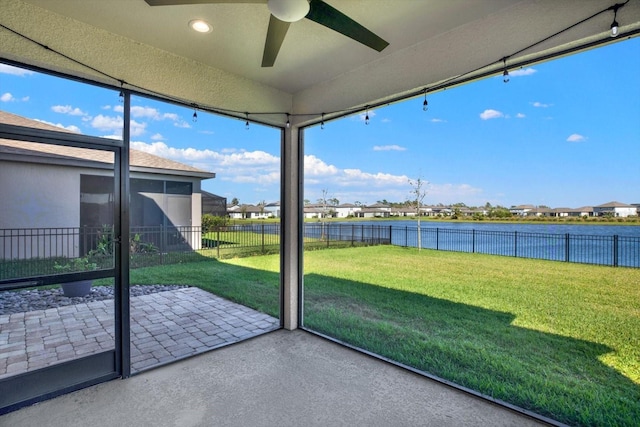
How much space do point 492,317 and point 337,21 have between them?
313cm

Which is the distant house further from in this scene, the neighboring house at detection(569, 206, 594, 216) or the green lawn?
the neighboring house at detection(569, 206, 594, 216)

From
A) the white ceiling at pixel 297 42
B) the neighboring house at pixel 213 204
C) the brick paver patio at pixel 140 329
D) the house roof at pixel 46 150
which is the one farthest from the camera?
the neighboring house at pixel 213 204

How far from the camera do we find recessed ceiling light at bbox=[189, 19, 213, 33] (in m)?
2.05

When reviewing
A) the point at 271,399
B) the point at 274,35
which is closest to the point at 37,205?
the point at 274,35

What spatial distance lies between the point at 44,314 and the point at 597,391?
418 cm

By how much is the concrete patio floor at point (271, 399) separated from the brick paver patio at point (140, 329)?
32 centimetres

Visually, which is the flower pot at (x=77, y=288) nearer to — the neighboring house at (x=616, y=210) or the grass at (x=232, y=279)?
the grass at (x=232, y=279)

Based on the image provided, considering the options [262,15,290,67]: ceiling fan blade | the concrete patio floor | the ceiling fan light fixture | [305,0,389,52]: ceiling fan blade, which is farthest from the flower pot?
[305,0,389,52]: ceiling fan blade

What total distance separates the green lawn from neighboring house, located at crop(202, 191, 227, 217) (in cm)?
94

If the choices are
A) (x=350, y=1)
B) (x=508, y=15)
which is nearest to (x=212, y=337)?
(x=350, y=1)

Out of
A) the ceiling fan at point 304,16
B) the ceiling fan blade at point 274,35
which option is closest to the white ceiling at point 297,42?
the ceiling fan blade at point 274,35

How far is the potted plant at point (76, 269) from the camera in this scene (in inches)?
87.7

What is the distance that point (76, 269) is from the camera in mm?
2271

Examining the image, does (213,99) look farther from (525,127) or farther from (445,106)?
(525,127)
